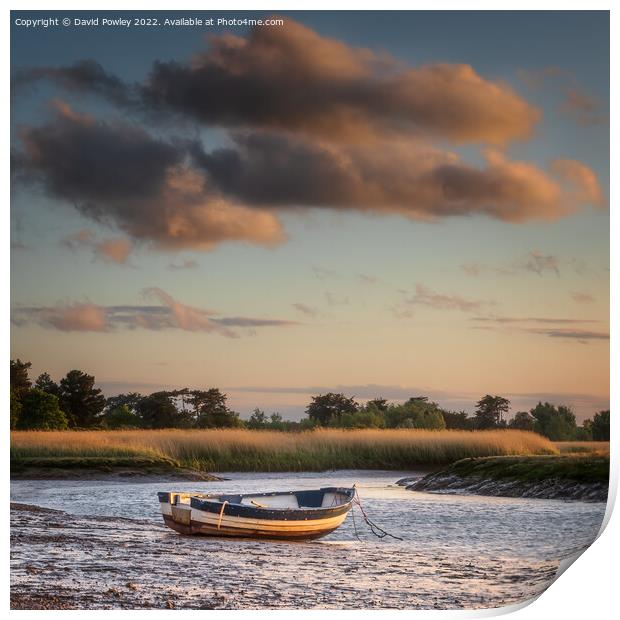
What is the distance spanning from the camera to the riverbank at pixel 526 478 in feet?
39.5

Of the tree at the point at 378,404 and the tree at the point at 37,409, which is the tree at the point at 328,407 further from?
the tree at the point at 37,409

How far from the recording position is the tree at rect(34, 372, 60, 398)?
460 inches

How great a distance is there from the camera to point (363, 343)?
462 inches

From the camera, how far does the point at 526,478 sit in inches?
479

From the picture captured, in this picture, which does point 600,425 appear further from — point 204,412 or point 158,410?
point 158,410

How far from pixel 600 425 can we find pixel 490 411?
3.74 ft

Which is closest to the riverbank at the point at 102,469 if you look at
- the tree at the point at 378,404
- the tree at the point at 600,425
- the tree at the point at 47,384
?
the tree at the point at 47,384

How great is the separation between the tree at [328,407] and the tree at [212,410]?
0.71 meters

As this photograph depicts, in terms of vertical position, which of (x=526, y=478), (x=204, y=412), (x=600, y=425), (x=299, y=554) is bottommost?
(x=299, y=554)

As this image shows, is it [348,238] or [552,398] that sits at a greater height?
[348,238]

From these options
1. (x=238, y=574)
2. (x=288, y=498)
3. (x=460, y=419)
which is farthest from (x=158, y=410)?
(x=460, y=419)
